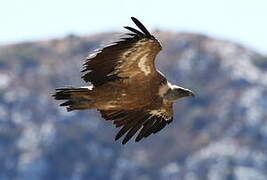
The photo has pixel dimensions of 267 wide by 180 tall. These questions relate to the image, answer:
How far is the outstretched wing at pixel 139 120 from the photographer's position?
23.2 meters

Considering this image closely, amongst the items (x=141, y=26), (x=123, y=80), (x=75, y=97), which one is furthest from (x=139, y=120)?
(x=141, y=26)

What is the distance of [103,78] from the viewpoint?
860 inches

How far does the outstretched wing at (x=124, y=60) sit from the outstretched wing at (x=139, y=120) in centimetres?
154

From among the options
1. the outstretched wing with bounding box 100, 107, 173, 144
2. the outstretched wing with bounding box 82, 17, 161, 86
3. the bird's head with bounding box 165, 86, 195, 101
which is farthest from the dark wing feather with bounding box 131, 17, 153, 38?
the outstretched wing with bounding box 100, 107, 173, 144

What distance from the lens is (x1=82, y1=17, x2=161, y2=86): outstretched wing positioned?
2108 centimetres

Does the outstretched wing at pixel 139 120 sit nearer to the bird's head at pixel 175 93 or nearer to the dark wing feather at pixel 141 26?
the bird's head at pixel 175 93

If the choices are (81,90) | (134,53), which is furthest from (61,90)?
(134,53)

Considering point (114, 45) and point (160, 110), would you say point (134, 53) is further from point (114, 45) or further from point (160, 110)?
point (160, 110)

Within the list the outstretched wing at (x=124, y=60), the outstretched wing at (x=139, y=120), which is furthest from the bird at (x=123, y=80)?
the outstretched wing at (x=139, y=120)

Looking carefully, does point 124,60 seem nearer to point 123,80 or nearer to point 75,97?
point 123,80

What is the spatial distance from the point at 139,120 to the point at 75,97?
2.27 metres

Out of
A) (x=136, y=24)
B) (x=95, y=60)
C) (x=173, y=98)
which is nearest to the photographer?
(x=136, y=24)

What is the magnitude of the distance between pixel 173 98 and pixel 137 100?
1116 millimetres

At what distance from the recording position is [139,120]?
23531 mm
